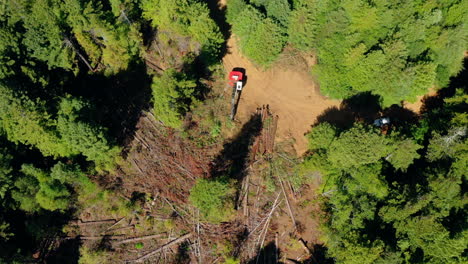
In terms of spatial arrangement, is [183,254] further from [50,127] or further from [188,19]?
Answer: [188,19]

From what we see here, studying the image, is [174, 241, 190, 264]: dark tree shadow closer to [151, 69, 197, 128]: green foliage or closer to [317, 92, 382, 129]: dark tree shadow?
[151, 69, 197, 128]: green foliage

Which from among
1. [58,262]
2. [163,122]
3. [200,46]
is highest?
[200,46]

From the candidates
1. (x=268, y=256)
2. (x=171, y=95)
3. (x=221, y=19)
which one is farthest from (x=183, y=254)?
(x=221, y=19)

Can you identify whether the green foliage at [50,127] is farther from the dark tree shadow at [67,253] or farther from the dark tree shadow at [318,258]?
the dark tree shadow at [318,258]

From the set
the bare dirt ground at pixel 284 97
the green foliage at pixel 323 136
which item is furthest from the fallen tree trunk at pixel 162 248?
the green foliage at pixel 323 136

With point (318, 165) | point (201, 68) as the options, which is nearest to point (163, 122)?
point (201, 68)

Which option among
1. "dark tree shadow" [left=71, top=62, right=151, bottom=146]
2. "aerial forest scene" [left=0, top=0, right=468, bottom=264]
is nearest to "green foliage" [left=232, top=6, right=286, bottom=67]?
"aerial forest scene" [left=0, top=0, right=468, bottom=264]

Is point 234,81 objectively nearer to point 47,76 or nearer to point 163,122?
point 163,122
